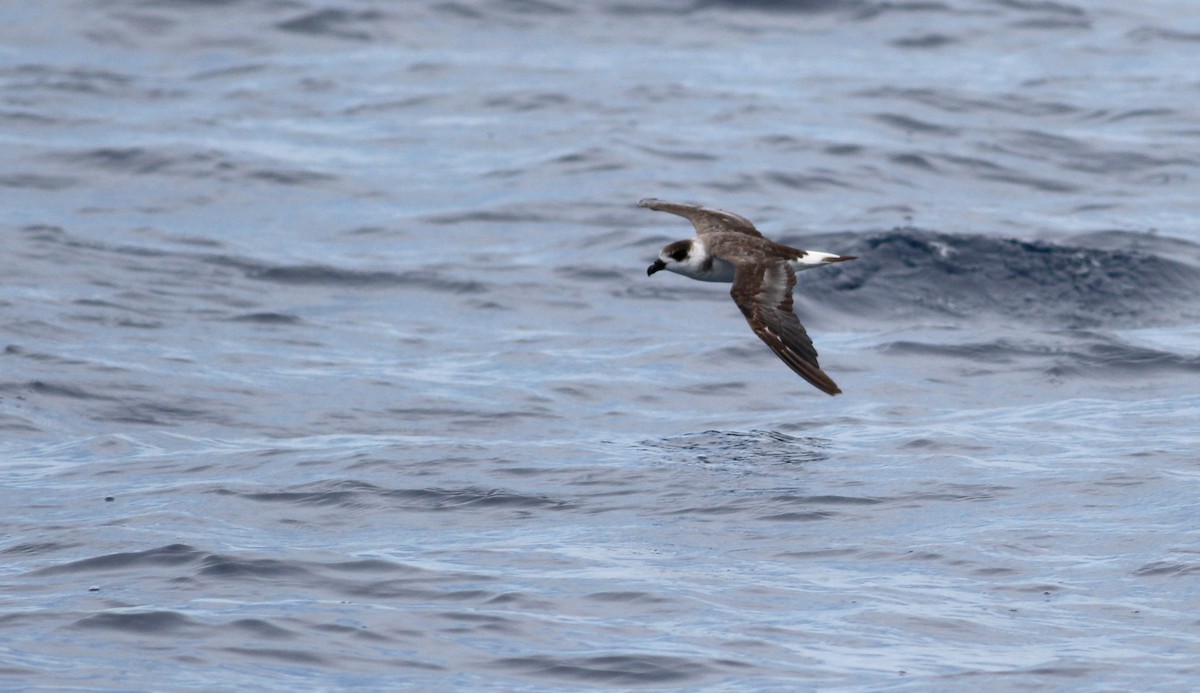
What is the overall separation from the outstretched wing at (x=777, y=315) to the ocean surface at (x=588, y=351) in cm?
72

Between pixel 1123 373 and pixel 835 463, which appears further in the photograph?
pixel 1123 373

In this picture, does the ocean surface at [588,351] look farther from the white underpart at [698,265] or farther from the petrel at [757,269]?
the white underpart at [698,265]

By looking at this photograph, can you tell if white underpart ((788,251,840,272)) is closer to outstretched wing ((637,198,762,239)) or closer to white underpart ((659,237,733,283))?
white underpart ((659,237,733,283))

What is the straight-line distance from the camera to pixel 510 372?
45.7ft

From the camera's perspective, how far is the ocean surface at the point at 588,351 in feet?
26.9

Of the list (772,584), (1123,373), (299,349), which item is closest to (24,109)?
(299,349)

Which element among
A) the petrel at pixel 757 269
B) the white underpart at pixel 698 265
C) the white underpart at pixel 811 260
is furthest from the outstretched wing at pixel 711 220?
the white underpart at pixel 811 260

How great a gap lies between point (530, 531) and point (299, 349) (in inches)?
209

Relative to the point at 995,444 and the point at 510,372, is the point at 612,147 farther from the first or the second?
the point at 995,444

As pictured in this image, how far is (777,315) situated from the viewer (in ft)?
35.4

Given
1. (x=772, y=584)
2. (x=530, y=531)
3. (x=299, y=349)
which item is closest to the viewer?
(x=772, y=584)

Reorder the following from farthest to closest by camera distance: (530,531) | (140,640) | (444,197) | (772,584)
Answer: (444,197)
(530,531)
(772,584)
(140,640)

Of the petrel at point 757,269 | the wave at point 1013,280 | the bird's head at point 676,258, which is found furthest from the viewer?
the wave at point 1013,280

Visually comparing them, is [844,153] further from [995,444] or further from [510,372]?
[995,444]
